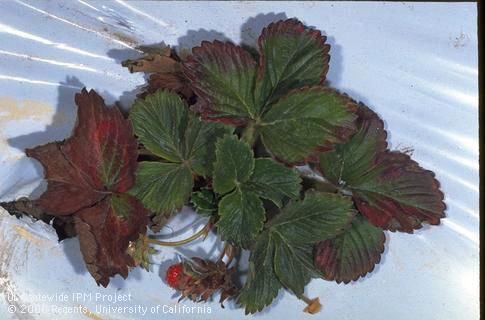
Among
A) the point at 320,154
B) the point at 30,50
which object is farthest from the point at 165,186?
the point at 30,50

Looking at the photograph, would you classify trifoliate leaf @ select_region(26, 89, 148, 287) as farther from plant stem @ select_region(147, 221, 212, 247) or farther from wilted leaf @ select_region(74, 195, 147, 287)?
plant stem @ select_region(147, 221, 212, 247)

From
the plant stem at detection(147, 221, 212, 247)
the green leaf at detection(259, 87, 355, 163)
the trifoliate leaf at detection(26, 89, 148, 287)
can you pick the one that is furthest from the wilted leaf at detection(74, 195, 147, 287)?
the green leaf at detection(259, 87, 355, 163)

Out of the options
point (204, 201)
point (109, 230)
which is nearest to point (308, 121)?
point (204, 201)

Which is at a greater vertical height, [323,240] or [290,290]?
[323,240]

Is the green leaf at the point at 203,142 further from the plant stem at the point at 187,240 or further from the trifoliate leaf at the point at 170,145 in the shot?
the plant stem at the point at 187,240

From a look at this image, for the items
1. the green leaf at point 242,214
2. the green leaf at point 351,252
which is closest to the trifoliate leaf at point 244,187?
the green leaf at point 242,214

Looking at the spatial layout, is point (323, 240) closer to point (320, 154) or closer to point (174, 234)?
point (320, 154)

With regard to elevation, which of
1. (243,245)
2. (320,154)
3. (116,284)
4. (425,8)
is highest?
(425,8)
